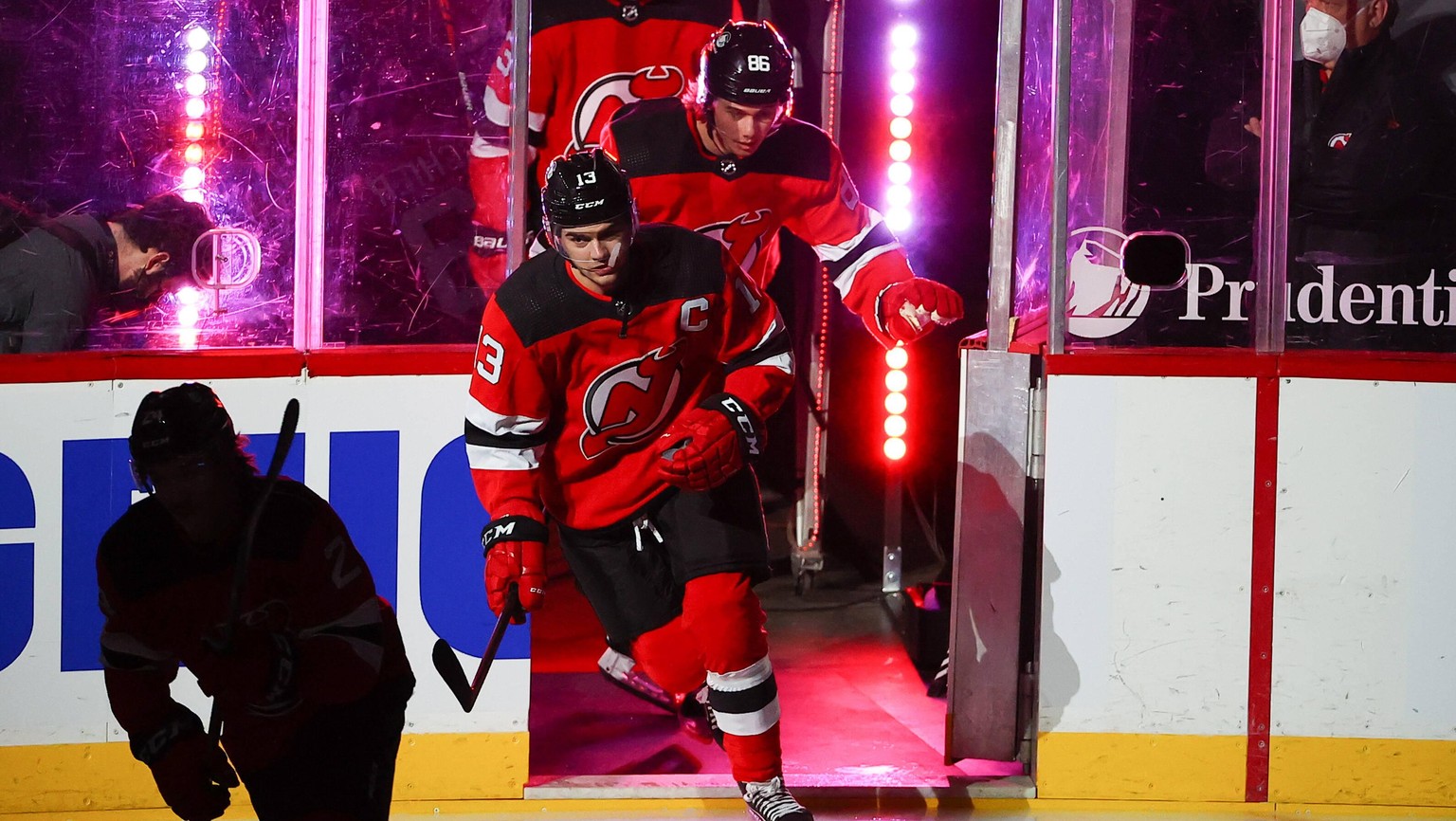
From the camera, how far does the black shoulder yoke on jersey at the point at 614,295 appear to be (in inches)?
121

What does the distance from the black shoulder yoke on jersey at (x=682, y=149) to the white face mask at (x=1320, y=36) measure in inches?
53.0

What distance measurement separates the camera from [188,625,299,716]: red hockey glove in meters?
2.29

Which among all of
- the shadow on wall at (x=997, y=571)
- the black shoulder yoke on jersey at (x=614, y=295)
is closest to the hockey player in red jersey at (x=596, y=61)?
the black shoulder yoke on jersey at (x=614, y=295)

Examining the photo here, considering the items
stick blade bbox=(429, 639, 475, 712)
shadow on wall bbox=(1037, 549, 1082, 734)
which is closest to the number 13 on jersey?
stick blade bbox=(429, 639, 475, 712)

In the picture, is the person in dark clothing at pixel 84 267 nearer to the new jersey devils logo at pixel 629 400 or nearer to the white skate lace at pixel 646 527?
the new jersey devils logo at pixel 629 400

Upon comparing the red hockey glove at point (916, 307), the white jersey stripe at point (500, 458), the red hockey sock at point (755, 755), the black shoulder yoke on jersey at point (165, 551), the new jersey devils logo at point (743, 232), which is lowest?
the red hockey sock at point (755, 755)

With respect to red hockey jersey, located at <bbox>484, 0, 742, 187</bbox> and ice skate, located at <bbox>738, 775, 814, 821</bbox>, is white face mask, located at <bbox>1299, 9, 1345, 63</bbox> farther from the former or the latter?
ice skate, located at <bbox>738, 775, 814, 821</bbox>

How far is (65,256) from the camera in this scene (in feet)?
11.3

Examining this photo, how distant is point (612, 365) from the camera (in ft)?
10.3

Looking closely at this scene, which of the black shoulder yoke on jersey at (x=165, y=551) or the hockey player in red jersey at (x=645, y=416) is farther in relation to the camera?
the hockey player in red jersey at (x=645, y=416)

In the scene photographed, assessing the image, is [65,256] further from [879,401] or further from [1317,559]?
[1317,559]

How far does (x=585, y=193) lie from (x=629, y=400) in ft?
1.77

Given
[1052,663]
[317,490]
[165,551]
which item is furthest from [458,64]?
[1052,663]

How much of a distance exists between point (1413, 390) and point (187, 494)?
3.03 m
